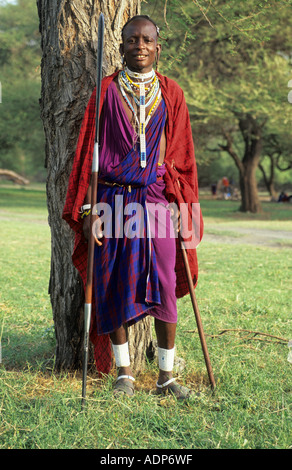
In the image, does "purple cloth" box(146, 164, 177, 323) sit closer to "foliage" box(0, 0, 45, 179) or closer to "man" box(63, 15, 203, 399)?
"man" box(63, 15, 203, 399)

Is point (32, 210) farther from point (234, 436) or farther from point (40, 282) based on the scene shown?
point (234, 436)

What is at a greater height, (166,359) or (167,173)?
(167,173)

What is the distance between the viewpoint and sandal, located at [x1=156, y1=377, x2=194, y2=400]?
3186mm

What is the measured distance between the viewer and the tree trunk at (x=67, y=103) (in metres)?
3.53

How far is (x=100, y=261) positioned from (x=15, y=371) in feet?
3.75

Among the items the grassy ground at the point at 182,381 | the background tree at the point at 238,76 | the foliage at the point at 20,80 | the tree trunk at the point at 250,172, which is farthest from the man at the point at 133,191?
the tree trunk at the point at 250,172

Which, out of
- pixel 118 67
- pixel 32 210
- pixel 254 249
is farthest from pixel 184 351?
pixel 32 210

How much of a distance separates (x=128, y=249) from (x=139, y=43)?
120 cm

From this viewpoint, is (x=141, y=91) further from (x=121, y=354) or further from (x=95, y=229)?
(x=121, y=354)

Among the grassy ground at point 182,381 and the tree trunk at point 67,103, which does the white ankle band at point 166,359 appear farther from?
the tree trunk at point 67,103

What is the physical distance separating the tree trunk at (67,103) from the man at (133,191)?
0.35 meters

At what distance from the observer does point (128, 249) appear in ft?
10.5

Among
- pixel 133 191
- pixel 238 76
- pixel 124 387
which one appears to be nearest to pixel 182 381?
pixel 124 387

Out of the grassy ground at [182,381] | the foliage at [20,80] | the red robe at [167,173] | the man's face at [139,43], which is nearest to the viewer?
the grassy ground at [182,381]
